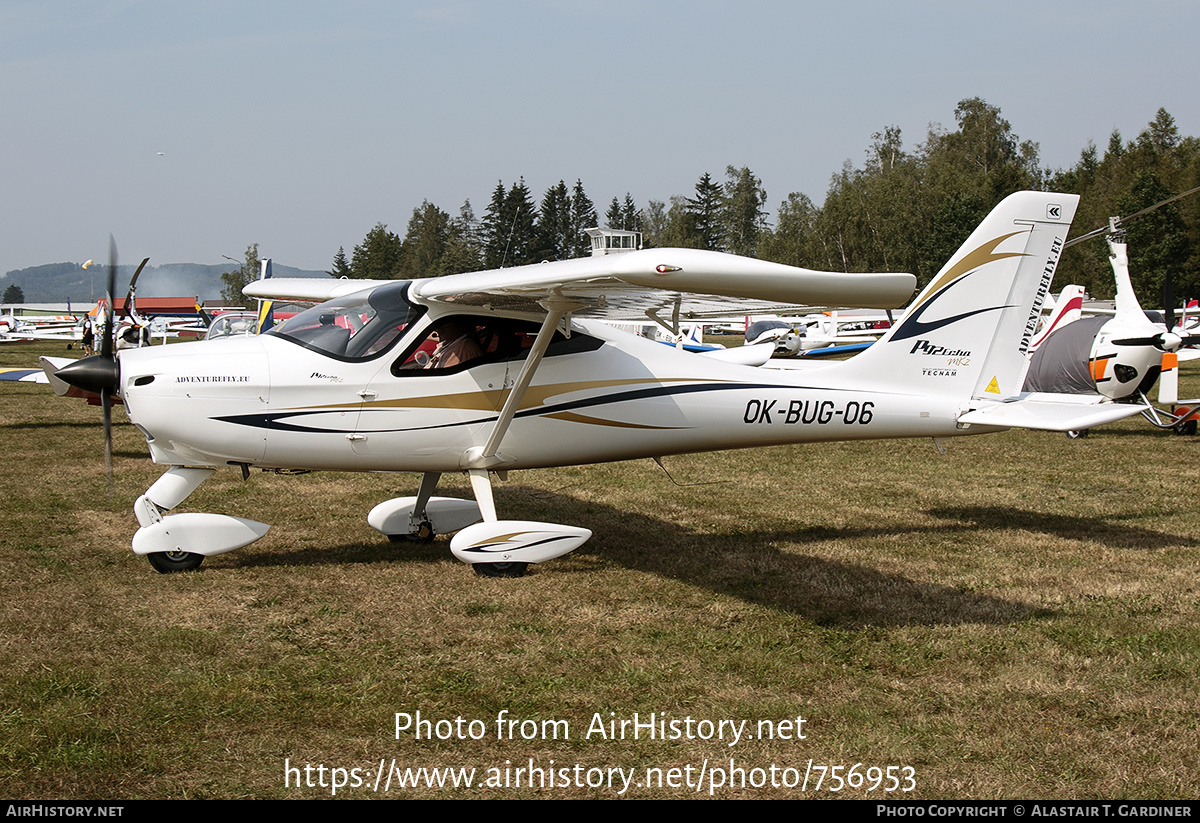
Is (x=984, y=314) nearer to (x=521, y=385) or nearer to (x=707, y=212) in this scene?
(x=521, y=385)

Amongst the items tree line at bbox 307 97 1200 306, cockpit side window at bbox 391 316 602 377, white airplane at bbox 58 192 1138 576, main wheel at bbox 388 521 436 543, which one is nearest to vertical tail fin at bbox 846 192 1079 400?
white airplane at bbox 58 192 1138 576

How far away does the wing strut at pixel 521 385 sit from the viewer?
259 inches

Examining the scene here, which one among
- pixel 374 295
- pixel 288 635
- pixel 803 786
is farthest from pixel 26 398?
pixel 803 786

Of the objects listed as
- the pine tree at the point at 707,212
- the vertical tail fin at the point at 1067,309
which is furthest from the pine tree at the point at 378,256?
the vertical tail fin at the point at 1067,309

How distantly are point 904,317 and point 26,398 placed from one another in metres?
20.1

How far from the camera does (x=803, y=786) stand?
3.71 metres

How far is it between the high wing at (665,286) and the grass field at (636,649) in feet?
6.35

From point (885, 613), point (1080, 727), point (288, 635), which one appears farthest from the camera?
point (885, 613)

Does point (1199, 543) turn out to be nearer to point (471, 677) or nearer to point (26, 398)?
point (471, 677)

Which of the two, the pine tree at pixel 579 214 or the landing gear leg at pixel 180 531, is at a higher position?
the pine tree at pixel 579 214

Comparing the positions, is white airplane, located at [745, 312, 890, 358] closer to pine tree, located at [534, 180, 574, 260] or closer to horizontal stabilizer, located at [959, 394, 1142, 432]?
horizontal stabilizer, located at [959, 394, 1142, 432]

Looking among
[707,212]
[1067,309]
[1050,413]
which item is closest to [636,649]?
[1050,413]

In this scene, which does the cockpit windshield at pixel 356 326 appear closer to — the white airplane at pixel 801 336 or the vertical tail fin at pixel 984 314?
the vertical tail fin at pixel 984 314

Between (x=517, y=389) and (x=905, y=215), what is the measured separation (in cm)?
7273
